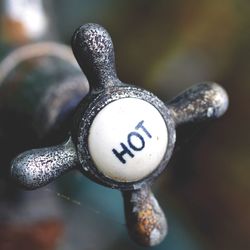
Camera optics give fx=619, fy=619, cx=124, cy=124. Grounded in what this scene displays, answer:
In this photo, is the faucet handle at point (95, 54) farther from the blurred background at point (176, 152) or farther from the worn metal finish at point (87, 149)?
the blurred background at point (176, 152)

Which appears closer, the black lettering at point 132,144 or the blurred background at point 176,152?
the black lettering at point 132,144

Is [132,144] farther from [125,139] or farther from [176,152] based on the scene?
[176,152]

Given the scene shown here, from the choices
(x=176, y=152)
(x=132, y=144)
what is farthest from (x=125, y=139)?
(x=176, y=152)

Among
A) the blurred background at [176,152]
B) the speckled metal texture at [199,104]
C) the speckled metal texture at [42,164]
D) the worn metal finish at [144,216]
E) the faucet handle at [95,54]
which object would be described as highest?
the faucet handle at [95,54]

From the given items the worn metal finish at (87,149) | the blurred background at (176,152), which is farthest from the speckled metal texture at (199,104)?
the blurred background at (176,152)

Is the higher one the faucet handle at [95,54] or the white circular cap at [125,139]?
the faucet handle at [95,54]

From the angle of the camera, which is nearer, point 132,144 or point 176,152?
point 132,144

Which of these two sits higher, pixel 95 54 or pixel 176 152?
pixel 95 54

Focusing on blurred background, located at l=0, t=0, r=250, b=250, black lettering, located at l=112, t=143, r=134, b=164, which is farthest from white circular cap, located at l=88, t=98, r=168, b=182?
blurred background, located at l=0, t=0, r=250, b=250
